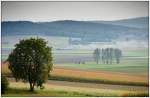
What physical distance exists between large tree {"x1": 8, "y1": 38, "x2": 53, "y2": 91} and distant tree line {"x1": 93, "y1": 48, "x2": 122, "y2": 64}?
0.50 metres

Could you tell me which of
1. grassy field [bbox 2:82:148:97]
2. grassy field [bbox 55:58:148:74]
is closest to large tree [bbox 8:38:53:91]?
grassy field [bbox 2:82:148:97]

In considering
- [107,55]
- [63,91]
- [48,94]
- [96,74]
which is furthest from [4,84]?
[107,55]

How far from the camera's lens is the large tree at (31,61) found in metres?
6.57

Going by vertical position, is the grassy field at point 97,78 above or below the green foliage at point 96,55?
below

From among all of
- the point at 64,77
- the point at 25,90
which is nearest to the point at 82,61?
the point at 64,77

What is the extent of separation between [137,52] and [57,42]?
0.87 meters

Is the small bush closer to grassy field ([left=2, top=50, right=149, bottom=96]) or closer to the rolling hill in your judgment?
grassy field ([left=2, top=50, right=149, bottom=96])

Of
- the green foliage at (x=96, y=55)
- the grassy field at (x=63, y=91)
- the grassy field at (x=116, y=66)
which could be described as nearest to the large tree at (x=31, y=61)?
the grassy field at (x=63, y=91)

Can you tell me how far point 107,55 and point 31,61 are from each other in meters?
0.82

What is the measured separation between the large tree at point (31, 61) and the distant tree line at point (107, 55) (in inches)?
19.7

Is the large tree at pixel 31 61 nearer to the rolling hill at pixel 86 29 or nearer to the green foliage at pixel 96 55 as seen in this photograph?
the rolling hill at pixel 86 29

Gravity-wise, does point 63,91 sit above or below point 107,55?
below

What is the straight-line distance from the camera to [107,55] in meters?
6.66

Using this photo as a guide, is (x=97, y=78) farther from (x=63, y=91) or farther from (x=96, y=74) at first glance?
(x=63, y=91)
